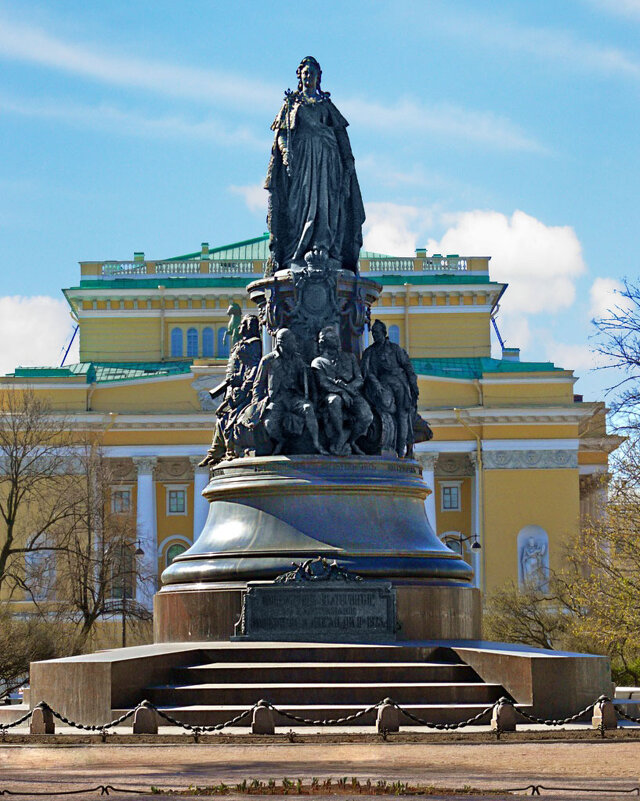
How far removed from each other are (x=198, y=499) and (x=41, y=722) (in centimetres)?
6120

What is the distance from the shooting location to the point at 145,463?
80.3m

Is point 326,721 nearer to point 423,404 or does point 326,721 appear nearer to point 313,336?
point 313,336

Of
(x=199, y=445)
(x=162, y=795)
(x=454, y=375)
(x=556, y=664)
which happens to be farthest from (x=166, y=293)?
A: (x=162, y=795)

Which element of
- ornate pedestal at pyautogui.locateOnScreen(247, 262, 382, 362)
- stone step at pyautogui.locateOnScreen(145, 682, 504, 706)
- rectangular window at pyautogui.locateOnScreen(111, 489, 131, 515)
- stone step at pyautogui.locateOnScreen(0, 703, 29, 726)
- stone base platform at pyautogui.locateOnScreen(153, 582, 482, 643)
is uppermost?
ornate pedestal at pyautogui.locateOnScreen(247, 262, 382, 362)

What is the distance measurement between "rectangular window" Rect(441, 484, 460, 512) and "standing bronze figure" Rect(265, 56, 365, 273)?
58.9 m

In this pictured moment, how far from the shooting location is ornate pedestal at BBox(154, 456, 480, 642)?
20.3m

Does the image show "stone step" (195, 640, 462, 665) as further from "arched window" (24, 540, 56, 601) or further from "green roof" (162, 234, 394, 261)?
"green roof" (162, 234, 394, 261)

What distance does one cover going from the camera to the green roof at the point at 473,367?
258 feet

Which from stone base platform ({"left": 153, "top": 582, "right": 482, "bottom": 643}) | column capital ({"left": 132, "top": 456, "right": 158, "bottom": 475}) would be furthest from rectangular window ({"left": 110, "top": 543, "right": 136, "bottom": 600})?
stone base platform ({"left": 153, "top": 582, "right": 482, "bottom": 643})

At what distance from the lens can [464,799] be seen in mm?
11969

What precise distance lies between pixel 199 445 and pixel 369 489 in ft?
195

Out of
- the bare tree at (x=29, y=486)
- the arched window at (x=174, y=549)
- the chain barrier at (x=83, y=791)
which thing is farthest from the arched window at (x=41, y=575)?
the chain barrier at (x=83, y=791)

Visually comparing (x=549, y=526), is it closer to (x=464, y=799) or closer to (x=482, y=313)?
(x=482, y=313)

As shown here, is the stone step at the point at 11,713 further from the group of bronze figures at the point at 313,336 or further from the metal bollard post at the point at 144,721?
the group of bronze figures at the point at 313,336
